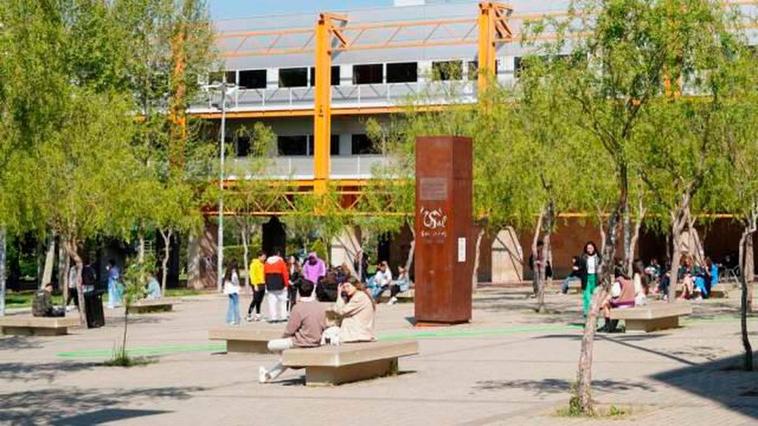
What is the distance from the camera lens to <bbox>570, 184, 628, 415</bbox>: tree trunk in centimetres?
1460

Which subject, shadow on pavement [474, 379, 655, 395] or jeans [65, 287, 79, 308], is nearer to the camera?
shadow on pavement [474, 379, 655, 395]

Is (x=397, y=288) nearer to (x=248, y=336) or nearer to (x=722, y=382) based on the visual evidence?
(x=248, y=336)

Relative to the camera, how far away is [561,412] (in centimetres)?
1467

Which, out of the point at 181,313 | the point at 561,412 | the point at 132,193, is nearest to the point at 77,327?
the point at 132,193

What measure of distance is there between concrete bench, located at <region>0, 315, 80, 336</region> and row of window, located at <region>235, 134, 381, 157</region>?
119 ft

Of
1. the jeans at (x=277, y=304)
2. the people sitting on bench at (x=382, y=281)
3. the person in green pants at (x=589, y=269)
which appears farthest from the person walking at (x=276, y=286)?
the people sitting on bench at (x=382, y=281)

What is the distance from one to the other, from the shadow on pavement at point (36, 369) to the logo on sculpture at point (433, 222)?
1020 centimetres

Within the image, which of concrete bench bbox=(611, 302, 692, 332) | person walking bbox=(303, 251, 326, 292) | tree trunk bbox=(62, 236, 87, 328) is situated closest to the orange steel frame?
person walking bbox=(303, 251, 326, 292)

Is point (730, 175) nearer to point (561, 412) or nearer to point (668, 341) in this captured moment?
point (668, 341)

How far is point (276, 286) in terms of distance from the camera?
105 feet

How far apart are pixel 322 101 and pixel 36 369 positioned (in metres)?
44.9

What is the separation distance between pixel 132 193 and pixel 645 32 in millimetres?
20009

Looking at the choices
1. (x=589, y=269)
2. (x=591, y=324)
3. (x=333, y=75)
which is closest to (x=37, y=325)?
(x=589, y=269)

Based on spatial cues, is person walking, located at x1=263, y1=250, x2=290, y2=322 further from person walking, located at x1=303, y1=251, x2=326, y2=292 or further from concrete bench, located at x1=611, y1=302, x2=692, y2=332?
concrete bench, located at x1=611, y1=302, x2=692, y2=332
